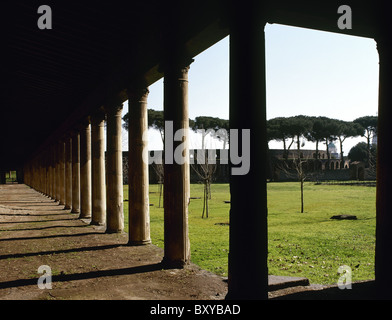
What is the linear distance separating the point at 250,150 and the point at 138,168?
460cm

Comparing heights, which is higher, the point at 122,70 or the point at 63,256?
the point at 122,70

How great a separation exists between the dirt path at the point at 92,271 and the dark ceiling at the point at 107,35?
3.81 meters

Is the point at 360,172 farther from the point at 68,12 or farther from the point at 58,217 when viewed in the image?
the point at 68,12

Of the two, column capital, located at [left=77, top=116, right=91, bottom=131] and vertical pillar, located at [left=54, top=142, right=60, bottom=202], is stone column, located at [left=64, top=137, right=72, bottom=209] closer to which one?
vertical pillar, located at [left=54, top=142, right=60, bottom=202]

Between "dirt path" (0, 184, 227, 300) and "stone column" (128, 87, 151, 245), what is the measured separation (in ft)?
1.42

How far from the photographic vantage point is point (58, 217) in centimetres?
1425

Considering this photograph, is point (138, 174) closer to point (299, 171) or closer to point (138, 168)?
point (138, 168)

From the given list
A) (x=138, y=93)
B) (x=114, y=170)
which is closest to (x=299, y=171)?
(x=114, y=170)

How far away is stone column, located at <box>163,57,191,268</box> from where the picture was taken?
6.43m

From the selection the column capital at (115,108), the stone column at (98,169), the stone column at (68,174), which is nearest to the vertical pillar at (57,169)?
the stone column at (68,174)

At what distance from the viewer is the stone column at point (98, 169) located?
38.9 ft

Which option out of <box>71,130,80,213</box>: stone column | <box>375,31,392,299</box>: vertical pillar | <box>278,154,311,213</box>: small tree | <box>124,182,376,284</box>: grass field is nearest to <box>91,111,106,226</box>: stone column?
<box>124,182,376,284</box>: grass field
